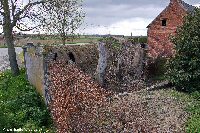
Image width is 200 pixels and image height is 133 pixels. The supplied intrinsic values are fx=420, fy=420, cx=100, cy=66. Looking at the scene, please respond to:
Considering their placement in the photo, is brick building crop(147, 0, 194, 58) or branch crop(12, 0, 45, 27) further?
brick building crop(147, 0, 194, 58)

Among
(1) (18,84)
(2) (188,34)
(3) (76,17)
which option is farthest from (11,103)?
(3) (76,17)

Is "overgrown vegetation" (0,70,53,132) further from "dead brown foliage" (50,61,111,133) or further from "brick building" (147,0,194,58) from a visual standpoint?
"brick building" (147,0,194,58)

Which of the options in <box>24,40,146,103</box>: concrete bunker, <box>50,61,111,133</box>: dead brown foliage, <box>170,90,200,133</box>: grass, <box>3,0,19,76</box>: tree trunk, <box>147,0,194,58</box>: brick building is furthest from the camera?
<box>147,0,194,58</box>: brick building

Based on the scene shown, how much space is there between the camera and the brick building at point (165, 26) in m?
31.8

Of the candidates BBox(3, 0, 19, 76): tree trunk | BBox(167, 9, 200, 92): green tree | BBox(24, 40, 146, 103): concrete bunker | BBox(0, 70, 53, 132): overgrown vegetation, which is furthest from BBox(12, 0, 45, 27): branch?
BBox(167, 9, 200, 92): green tree

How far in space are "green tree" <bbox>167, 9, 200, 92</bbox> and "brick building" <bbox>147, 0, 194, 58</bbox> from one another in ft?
34.9

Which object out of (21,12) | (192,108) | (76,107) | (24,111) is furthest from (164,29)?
(76,107)

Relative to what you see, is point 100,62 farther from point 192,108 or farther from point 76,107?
point 76,107

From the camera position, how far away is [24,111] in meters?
15.4

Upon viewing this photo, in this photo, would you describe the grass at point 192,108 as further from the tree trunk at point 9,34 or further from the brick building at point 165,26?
the brick building at point 165,26

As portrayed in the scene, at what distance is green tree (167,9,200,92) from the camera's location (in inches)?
774

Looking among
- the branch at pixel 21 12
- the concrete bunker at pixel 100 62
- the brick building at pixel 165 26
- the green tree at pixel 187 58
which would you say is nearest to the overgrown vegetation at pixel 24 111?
the concrete bunker at pixel 100 62

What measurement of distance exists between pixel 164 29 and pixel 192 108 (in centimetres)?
1835

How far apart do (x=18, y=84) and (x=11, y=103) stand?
467cm
